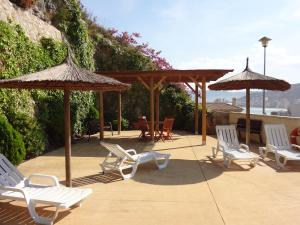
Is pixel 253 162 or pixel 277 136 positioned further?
pixel 277 136

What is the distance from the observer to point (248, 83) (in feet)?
29.0

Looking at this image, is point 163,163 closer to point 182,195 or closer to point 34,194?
point 182,195

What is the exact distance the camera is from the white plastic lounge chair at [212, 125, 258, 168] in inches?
295

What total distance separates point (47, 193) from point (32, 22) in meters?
8.23

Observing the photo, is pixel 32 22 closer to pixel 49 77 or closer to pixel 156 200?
pixel 49 77

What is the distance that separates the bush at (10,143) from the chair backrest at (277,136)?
20.5ft

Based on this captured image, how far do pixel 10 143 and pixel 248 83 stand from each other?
627 centimetres

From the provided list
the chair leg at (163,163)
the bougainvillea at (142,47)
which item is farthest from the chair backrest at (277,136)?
the bougainvillea at (142,47)

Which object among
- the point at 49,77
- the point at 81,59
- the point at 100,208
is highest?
the point at 81,59

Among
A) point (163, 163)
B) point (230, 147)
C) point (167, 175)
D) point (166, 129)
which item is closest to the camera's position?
point (167, 175)

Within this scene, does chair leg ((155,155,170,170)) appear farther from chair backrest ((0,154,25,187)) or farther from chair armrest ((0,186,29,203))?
chair armrest ((0,186,29,203))

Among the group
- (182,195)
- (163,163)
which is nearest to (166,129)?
(163,163)

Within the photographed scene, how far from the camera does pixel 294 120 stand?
33.5 feet

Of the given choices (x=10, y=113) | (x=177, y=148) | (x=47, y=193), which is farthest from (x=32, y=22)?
(x=47, y=193)
